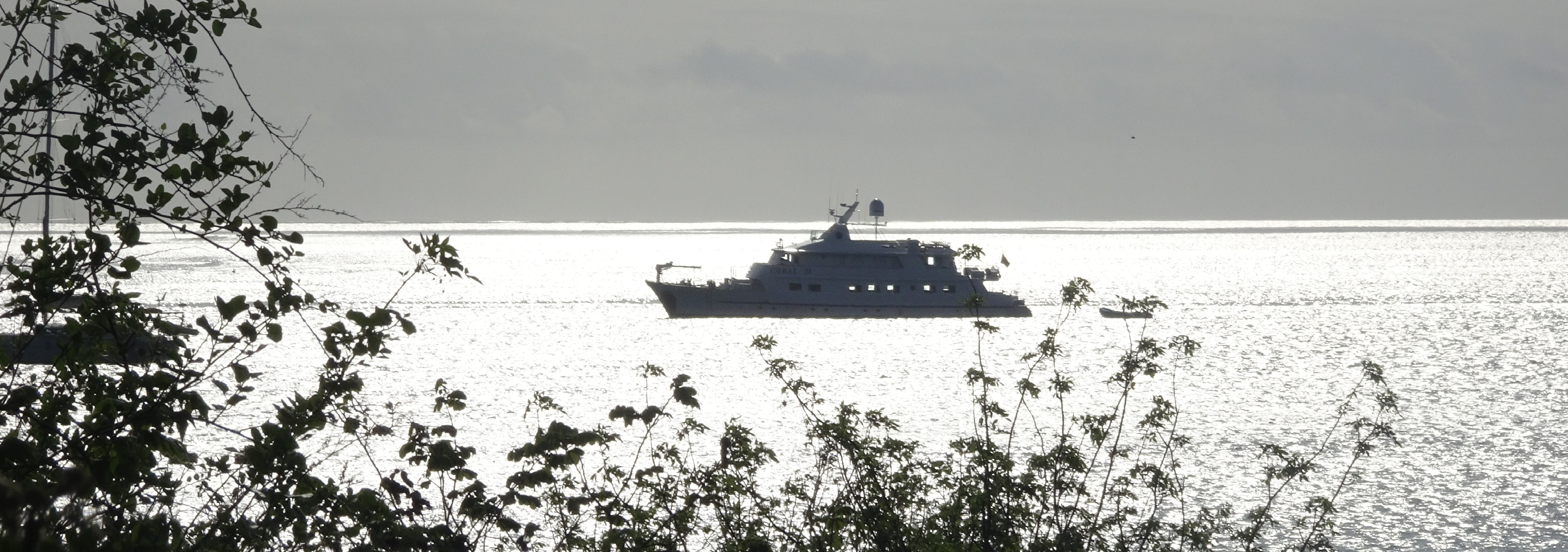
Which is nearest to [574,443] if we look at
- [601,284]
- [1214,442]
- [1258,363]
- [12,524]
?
[12,524]

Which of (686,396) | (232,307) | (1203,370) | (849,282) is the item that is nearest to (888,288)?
(849,282)

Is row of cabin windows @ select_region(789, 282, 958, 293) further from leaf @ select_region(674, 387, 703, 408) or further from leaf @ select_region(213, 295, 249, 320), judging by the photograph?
leaf @ select_region(213, 295, 249, 320)

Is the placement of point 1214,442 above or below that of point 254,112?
below

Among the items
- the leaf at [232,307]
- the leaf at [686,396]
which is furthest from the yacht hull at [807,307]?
the leaf at [232,307]

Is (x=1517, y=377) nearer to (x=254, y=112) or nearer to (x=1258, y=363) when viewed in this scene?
(x=1258, y=363)

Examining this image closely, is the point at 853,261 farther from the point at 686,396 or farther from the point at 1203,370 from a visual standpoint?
the point at 686,396

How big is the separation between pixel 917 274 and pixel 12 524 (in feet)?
201

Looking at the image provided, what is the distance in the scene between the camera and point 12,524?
1.42 metres

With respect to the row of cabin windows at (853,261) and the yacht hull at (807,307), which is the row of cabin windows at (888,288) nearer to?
the yacht hull at (807,307)

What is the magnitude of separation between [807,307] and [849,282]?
2461 mm

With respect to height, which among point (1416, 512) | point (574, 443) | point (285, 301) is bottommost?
point (1416, 512)

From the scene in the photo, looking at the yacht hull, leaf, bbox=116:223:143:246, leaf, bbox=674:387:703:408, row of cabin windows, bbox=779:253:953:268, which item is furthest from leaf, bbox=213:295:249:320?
row of cabin windows, bbox=779:253:953:268

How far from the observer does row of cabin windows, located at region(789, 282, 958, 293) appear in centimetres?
6158

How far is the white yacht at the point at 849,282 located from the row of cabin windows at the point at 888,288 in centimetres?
3
